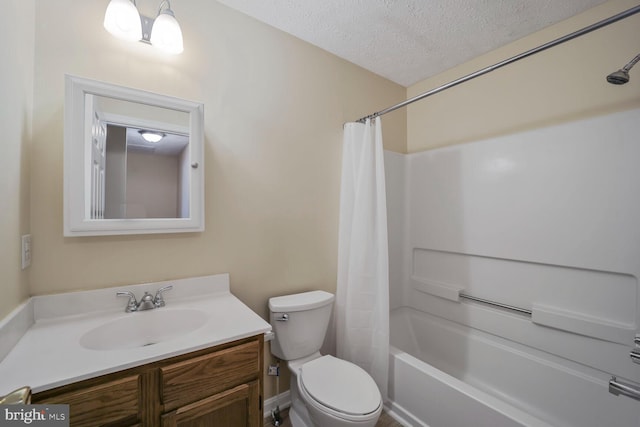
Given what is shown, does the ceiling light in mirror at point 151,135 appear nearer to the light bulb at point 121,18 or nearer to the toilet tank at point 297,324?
the light bulb at point 121,18

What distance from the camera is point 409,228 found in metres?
2.38

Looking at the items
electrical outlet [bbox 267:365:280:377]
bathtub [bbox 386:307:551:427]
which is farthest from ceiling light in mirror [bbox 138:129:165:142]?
bathtub [bbox 386:307:551:427]

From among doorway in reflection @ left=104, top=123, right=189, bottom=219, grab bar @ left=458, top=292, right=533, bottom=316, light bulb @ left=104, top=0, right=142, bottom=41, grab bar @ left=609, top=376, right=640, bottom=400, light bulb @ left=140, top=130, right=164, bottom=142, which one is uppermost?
light bulb @ left=104, top=0, right=142, bottom=41

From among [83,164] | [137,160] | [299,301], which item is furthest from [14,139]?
[299,301]

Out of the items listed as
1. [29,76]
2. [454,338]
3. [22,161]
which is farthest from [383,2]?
[454,338]

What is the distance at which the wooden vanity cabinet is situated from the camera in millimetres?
760

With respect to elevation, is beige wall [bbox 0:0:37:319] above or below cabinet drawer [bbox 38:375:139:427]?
above

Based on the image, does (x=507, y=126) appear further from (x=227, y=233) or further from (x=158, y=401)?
(x=158, y=401)

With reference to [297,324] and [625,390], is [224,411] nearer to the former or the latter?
[297,324]

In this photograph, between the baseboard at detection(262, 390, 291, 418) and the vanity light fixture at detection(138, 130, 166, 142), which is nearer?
the vanity light fixture at detection(138, 130, 166, 142)

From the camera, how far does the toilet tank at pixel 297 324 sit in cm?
148

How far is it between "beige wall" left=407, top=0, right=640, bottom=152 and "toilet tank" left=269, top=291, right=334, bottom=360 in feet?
5.75

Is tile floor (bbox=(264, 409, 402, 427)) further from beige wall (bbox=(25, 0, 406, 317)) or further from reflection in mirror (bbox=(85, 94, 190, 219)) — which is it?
reflection in mirror (bbox=(85, 94, 190, 219))

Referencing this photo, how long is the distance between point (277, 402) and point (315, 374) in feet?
1.66
